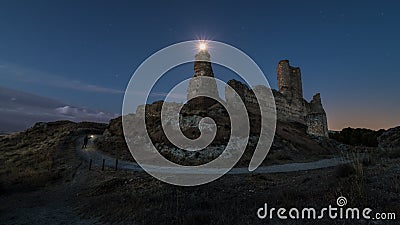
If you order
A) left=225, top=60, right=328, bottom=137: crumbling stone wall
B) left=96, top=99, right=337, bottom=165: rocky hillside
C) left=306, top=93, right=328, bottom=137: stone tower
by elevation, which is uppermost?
Answer: left=225, top=60, right=328, bottom=137: crumbling stone wall

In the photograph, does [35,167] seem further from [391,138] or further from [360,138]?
[360,138]

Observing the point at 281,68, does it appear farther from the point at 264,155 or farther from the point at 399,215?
the point at 399,215

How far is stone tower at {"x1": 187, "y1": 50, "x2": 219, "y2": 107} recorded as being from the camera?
4541cm

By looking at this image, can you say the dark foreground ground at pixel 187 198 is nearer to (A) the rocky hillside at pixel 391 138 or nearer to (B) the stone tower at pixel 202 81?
(A) the rocky hillside at pixel 391 138

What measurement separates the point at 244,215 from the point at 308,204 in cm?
207

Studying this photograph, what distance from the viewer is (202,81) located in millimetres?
46062

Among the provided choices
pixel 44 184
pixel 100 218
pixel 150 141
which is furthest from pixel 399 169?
pixel 150 141

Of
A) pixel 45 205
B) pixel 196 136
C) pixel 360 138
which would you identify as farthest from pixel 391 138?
pixel 360 138

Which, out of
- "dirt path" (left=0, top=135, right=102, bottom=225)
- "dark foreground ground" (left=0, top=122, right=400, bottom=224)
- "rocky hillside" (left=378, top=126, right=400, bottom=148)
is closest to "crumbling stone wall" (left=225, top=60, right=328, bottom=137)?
"rocky hillside" (left=378, top=126, right=400, bottom=148)

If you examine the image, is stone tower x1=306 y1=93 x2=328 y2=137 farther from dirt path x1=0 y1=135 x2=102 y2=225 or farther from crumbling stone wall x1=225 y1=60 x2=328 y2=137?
dirt path x1=0 y1=135 x2=102 y2=225

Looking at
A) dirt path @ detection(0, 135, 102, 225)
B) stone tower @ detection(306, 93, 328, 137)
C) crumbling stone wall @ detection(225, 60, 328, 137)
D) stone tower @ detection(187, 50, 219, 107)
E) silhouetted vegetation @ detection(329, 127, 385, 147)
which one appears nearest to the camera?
dirt path @ detection(0, 135, 102, 225)

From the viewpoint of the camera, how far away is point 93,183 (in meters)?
15.1

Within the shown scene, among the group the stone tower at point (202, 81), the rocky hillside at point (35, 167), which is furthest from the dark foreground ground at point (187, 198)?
the stone tower at point (202, 81)

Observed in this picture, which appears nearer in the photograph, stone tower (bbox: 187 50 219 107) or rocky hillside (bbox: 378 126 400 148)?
rocky hillside (bbox: 378 126 400 148)
